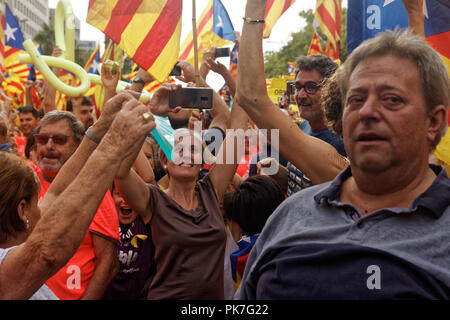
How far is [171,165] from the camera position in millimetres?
3150

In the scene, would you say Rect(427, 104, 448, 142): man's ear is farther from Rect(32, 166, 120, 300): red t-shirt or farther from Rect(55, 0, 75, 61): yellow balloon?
Rect(55, 0, 75, 61): yellow balloon

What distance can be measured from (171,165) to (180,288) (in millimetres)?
810

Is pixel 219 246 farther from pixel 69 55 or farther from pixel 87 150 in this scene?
pixel 69 55

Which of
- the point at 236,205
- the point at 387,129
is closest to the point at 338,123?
the point at 387,129

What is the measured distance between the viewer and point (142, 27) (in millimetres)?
3568

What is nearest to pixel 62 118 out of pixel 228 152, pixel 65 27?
pixel 228 152

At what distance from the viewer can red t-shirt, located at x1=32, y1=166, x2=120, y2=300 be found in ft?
8.98

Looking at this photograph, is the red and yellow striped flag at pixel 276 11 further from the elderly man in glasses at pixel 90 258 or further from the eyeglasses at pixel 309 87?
the elderly man in glasses at pixel 90 258

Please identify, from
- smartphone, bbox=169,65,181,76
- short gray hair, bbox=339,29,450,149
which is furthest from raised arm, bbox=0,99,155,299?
smartphone, bbox=169,65,181,76

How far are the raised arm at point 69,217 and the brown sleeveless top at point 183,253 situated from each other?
1134 mm

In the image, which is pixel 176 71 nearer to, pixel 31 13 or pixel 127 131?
pixel 127 131

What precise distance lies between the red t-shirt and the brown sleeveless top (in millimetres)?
279

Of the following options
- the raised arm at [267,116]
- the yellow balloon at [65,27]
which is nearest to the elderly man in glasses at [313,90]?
the raised arm at [267,116]

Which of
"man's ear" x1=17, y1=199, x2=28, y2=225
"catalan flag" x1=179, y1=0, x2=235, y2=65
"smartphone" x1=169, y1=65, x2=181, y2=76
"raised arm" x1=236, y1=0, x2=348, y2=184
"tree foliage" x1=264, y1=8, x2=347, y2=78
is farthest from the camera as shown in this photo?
"tree foliage" x1=264, y1=8, x2=347, y2=78
